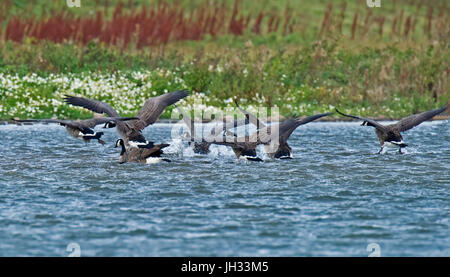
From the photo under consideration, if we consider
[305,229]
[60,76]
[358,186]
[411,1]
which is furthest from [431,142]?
[411,1]

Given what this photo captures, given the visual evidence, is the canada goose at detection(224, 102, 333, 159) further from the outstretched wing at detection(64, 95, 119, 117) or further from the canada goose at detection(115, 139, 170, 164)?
the outstretched wing at detection(64, 95, 119, 117)

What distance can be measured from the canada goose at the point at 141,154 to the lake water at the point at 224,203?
268 mm

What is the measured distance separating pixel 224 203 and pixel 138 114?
6.39 meters

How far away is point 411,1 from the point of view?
50406 mm

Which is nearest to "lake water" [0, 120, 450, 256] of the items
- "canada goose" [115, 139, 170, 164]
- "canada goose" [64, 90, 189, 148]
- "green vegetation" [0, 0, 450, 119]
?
"canada goose" [115, 139, 170, 164]

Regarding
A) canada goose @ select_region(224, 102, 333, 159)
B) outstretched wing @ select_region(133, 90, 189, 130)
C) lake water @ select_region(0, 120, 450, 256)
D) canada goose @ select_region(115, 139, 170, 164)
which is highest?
outstretched wing @ select_region(133, 90, 189, 130)

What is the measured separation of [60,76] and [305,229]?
19.7 m

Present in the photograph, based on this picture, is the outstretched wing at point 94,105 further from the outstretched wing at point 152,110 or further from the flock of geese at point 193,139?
the outstretched wing at point 152,110

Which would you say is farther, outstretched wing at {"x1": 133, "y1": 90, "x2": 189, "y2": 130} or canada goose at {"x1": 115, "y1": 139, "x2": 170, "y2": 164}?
outstretched wing at {"x1": 133, "y1": 90, "x2": 189, "y2": 130}

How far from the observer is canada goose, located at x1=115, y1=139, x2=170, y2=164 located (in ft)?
55.8

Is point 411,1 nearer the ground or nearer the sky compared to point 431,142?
nearer the sky

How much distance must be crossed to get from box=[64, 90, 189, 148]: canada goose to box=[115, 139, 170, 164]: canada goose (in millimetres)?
122
